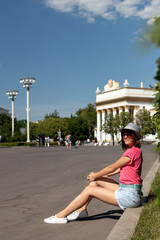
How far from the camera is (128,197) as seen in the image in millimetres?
5109

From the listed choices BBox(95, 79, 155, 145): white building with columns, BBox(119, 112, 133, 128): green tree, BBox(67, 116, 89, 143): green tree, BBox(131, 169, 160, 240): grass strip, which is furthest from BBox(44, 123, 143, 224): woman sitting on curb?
BBox(67, 116, 89, 143): green tree

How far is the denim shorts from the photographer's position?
5.11 metres

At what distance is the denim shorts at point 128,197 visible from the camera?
5109mm

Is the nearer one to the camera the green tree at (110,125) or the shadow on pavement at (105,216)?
the shadow on pavement at (105,216)

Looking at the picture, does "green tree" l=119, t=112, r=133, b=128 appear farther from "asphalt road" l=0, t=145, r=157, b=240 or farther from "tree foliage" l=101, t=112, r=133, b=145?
"asphalt road" l=0, t=145, r=157, b=240

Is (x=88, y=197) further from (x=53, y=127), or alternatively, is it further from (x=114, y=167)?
(x=53, y=127)

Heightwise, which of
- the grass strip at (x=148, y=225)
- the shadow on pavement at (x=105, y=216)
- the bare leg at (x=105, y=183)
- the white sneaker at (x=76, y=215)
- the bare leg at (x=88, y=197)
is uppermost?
the bare leg at (x=105, y=183)

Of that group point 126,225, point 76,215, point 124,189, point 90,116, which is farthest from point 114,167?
point 90,116

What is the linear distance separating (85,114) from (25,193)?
392ft

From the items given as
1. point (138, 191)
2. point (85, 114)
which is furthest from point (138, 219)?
point (85, 114)

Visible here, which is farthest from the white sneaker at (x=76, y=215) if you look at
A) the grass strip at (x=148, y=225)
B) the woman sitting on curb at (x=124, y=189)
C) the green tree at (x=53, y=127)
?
the green tree at (x=53, y=127)

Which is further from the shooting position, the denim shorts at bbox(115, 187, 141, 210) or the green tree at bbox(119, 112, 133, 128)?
the green tree at bbox(119, 112, 133, 128)

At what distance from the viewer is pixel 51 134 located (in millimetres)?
100000

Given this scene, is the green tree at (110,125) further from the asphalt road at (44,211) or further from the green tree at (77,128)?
the asphalt road at (44,211)
